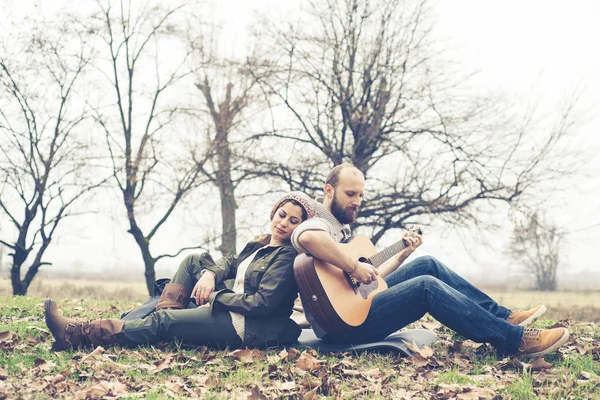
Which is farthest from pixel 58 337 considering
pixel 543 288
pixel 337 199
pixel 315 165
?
pixel 543 288

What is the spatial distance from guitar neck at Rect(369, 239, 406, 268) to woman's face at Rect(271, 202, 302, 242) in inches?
30.3

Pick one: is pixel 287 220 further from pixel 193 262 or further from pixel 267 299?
pixel 193 262

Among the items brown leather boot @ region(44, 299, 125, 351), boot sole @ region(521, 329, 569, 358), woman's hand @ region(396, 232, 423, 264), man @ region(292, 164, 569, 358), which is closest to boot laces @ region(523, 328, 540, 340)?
man @ region(292, 164, 569, 358)

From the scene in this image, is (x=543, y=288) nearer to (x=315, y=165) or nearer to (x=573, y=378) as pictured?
(x=315, y=165)

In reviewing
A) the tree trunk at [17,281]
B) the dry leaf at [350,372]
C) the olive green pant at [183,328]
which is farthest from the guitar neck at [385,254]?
the tree trunk at [17,281]

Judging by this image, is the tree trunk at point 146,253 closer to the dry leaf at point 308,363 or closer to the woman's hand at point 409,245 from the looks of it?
the woman's hand at point 409,245

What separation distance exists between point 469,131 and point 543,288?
7164 mm

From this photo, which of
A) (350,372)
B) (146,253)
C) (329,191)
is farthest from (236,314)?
(146,253)

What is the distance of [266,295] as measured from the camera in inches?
165

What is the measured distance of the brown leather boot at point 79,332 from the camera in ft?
13.7

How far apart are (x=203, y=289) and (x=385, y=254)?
61.7 inches

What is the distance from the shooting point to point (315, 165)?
40.3ft

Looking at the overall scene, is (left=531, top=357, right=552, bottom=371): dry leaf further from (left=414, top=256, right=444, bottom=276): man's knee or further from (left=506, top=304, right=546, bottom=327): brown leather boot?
(left=414, top=256, right=444, bottom=276): man's knee

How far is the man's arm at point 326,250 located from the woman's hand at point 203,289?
2.98 feet
